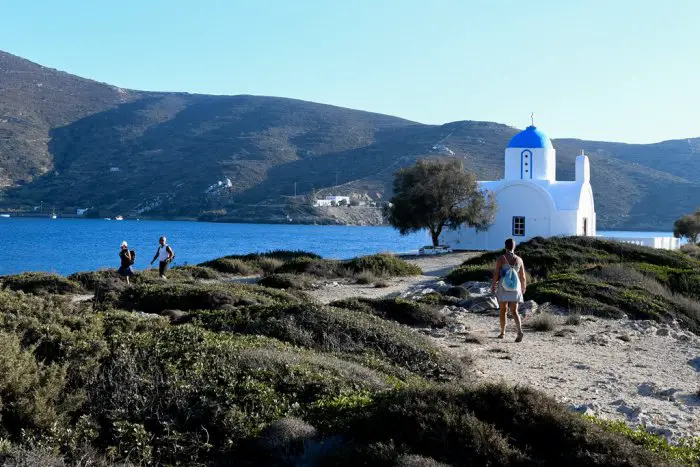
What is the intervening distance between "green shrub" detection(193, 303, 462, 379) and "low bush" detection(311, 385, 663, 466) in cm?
321

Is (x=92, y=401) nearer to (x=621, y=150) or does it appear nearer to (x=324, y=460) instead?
(x=324, y=460)

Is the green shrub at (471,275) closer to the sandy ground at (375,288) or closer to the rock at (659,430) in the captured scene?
the sandy ground at (375,288)

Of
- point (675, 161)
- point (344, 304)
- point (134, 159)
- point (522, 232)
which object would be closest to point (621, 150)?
point (675, 161)

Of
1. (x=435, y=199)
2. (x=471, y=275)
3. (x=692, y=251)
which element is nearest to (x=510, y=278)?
(x=471, y=275)

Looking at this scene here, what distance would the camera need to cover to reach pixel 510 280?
12.2 m

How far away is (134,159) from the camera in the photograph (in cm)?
15550

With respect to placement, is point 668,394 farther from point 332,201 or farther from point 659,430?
point 332,201

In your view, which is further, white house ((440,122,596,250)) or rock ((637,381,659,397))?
white house ((440,122,596,250))

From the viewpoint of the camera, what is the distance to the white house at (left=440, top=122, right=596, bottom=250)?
141 ft

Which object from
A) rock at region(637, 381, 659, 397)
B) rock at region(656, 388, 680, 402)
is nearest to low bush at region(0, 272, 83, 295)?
rock at region(637, 381, 659, 397)

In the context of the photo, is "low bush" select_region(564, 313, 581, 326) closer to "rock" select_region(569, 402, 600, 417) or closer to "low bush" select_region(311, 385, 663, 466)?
"rock" select_region(569, 402, 600, 417)

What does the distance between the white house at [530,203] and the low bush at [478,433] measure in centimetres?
3828

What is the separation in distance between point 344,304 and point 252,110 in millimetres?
177701

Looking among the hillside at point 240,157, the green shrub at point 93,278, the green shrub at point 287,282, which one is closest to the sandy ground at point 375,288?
the green shrub at point 287,282
